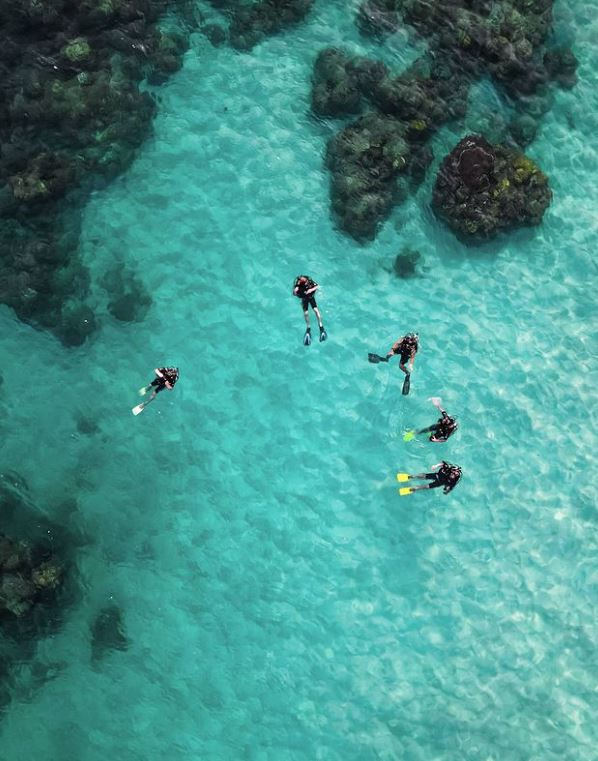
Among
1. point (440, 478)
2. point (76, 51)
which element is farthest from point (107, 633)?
point (76, 51)

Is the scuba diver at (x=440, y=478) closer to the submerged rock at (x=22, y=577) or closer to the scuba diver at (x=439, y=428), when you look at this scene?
the scuba diver at (x=439, y=428)

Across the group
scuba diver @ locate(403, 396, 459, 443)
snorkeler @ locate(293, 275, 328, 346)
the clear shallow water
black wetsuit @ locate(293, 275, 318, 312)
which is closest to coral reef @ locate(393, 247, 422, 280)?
the clear shallow water

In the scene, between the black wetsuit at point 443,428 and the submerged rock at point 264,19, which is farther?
the submerged rock at point 264,19

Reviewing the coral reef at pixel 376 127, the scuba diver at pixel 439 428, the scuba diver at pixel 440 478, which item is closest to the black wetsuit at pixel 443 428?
the scuba diver at pixel 439 428

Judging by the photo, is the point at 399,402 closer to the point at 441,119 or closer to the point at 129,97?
the point at 441,119

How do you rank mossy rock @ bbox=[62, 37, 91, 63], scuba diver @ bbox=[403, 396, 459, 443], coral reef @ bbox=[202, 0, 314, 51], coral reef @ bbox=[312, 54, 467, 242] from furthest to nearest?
coral reef @ bbox=[202, 0, 314, 51]
mossy rock @ bbox=[62, 37, 91, 63]
coral reef @ bbox=[312, 54, 467, 242]
scuba diver @ bbox=[403, 396, 459, 443]

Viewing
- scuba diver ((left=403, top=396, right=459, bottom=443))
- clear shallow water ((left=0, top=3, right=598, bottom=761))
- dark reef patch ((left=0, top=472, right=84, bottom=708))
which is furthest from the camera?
scuba diver ((left=403, top=396, right=459, bottom=443))

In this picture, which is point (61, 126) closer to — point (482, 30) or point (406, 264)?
point (406, 264)

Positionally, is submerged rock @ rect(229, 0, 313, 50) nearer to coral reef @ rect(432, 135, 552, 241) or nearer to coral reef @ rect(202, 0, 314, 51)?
coral reef @ rect(202, 0, 314, 51)
